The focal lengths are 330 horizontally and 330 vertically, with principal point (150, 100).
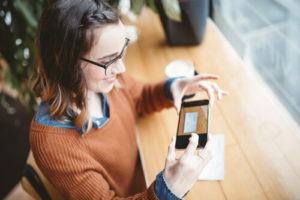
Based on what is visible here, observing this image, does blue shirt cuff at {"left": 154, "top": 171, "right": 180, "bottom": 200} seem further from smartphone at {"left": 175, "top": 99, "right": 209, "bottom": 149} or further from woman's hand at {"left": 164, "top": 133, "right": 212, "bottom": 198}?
smartphone at {"left": 175, "top": 99, "right": 209, "bottom": 149}

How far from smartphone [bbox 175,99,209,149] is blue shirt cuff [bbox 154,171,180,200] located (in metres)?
0.13

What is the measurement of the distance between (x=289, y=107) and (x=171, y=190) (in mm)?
553

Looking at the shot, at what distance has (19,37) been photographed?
166cm

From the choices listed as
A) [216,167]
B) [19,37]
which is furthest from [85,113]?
[19,37]

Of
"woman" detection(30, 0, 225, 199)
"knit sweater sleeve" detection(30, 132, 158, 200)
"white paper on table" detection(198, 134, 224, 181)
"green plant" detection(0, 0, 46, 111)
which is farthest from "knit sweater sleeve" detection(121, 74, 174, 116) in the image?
"green plant" detection(0, 0, 46, 111)

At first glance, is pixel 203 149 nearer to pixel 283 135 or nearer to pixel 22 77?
pixel 283 135

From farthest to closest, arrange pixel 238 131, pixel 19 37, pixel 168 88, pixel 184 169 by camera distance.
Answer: pixel 19 37, pixel 168 88, pixel 238 131, pixel 184 169

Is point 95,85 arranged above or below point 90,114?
above

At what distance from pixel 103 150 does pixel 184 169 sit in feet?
1.06

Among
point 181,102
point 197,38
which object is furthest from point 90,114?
point 197,38

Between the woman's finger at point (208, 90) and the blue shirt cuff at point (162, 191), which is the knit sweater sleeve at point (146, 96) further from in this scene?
the blue shirt cuff at point (162, 191)

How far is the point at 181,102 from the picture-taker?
1178 mm

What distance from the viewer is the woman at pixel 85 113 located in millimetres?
854

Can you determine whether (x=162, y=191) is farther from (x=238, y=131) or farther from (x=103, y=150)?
(x=238, y=131)
